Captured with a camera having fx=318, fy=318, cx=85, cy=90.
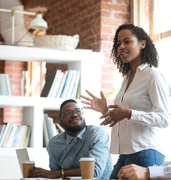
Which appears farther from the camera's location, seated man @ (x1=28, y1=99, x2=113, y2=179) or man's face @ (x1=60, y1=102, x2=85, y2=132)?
man's face @ (x1=60, y1=102, x2=85, y2=132)

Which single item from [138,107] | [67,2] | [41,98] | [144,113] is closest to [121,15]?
[67,2]

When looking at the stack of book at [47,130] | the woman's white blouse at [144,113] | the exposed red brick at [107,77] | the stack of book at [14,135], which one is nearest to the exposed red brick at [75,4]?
the exposed red brick at [107,77]

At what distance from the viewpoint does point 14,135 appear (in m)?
3.04

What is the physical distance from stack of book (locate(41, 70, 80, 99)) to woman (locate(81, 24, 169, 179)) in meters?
1.40

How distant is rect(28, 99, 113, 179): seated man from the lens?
2125mm

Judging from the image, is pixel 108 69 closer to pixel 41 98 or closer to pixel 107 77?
pixel 107 77

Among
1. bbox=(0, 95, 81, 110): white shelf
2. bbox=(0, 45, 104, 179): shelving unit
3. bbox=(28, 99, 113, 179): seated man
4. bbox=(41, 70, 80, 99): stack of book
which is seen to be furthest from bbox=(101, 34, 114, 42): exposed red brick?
bbox=(28, 99, 113, 179): seated man

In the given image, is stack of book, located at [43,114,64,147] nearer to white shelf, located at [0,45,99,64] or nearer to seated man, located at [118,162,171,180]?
white shelf, located at [0,45,99,64]

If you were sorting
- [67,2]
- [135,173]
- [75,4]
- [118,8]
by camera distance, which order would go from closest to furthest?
[135,173]
[118,8]
[75,4]
[67,2]

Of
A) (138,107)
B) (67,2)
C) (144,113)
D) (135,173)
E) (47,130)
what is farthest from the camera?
(67,2)

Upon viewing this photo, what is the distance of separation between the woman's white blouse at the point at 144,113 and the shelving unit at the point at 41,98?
1.46 m

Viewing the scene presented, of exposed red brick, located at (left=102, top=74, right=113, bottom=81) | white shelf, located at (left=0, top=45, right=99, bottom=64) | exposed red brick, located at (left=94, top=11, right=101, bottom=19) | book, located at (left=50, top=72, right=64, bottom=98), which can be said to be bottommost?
book, located at (left=50, top=72, right=64, bottom=98)

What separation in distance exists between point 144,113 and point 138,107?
0.39 feet

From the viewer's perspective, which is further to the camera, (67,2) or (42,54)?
(67,2)
